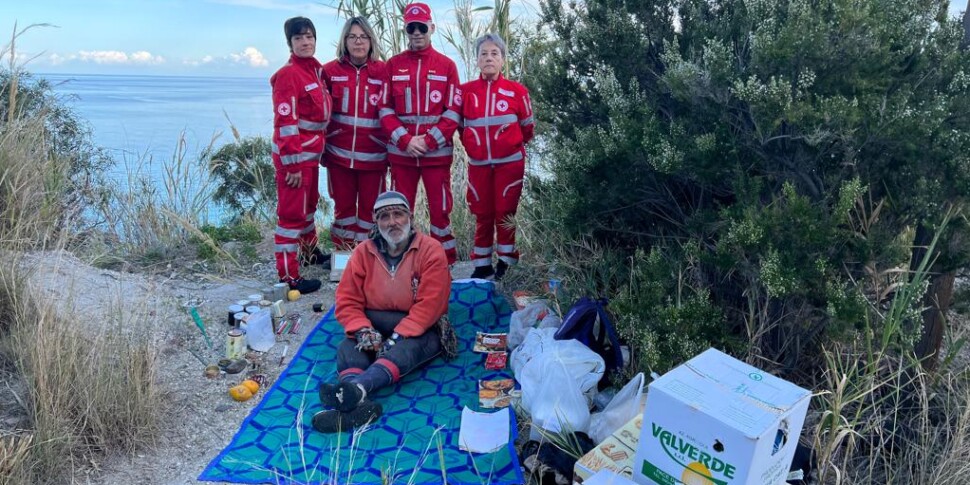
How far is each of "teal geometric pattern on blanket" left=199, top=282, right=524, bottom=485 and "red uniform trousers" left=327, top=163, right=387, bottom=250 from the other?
140 centimetres

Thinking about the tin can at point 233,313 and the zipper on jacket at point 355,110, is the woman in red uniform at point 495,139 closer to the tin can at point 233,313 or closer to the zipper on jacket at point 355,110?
the zipper on jacket at point 355,110

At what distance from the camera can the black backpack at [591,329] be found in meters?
3.71

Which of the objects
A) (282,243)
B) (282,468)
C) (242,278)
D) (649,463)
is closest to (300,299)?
(282,243)

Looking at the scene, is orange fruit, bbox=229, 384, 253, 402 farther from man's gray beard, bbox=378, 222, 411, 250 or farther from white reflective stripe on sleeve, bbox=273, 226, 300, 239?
white reflective stripe on sleeve, bbox=273, 226, 300, 239

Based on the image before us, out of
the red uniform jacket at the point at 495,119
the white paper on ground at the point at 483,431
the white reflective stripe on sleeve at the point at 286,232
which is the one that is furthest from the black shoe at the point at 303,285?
the white paper on ground at the point at 483,431

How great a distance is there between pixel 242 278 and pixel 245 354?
165 cm

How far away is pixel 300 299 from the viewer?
5398 millimetres

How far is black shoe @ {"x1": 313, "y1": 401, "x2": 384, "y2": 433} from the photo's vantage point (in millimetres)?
3541

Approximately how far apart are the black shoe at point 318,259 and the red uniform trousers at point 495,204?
147 cm

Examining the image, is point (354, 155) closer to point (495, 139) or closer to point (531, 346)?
point (495, 139)

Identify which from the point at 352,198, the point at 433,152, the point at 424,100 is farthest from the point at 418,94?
the point at 352,198

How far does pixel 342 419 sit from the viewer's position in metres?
3.56

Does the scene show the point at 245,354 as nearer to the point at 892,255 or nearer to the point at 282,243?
the point at 282,243

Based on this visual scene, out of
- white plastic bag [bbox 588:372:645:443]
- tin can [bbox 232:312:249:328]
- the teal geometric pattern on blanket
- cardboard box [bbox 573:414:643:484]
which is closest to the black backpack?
Answer: white plastic bag [bbox 588:372:645:443]
